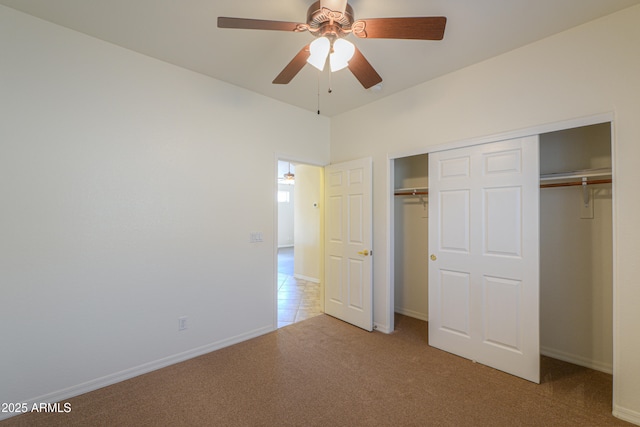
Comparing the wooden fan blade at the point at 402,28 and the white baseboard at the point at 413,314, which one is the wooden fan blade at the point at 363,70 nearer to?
the wooden fan blade at the point at 402,28

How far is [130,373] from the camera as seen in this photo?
2395 mm

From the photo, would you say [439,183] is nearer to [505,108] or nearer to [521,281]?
[505,108]

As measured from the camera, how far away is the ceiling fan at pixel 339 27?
1514mm

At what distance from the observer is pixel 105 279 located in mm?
2301

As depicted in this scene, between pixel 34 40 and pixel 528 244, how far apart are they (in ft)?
13.8

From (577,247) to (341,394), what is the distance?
2527 mm

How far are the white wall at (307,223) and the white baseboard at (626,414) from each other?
4.22 m

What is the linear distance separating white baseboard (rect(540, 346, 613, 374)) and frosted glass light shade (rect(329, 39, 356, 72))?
328cm

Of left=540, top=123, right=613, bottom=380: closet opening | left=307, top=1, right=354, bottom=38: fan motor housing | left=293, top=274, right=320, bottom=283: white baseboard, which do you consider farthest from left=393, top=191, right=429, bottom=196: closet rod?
Answer: left=293, top=274, right=320, bottom=283: white baseboard

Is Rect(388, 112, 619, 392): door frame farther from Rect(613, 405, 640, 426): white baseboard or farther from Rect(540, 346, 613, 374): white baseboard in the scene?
Answer: Rect(540, 346, 613, 374): white baseboard

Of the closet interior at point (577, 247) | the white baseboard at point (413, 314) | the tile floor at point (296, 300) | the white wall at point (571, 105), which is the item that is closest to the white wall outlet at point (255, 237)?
the tile floor at point (296, 300)

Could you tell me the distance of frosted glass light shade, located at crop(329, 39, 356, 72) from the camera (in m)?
1.68

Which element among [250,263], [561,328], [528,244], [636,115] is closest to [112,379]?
[250,263]

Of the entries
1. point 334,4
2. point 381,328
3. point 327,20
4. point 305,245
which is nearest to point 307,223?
point 305,245
